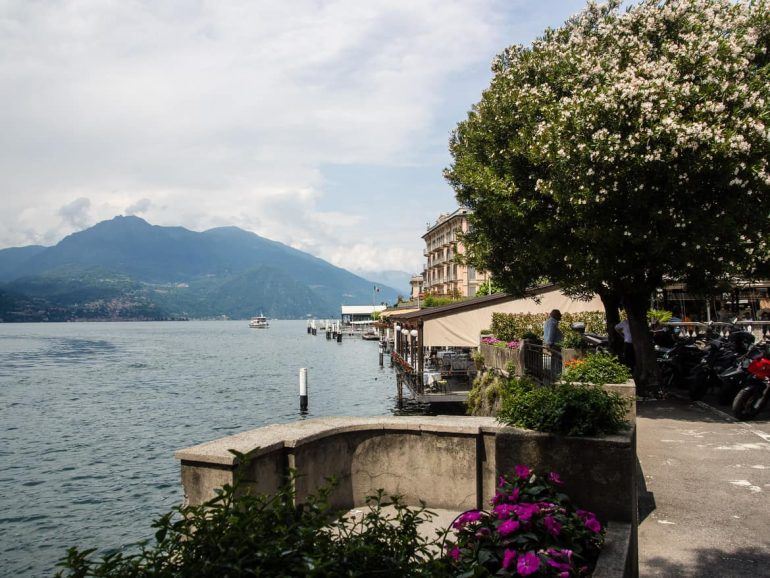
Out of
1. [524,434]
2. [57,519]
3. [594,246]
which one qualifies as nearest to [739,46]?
[594,246]

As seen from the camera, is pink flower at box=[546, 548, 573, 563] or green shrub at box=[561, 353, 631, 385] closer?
pink flower at box=[546, 548, 573, 563]

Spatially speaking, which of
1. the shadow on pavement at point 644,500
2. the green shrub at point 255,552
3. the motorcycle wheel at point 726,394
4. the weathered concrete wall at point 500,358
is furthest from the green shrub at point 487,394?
the green shrub at point 255,552

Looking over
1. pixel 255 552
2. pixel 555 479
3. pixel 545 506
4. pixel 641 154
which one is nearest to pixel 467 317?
pixel 641 154

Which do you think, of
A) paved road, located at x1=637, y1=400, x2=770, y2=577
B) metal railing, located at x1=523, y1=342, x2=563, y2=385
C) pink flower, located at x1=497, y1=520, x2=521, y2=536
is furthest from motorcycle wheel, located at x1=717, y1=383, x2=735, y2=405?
pink flower, located at x1=497, y1=520, x2=521, y2=536

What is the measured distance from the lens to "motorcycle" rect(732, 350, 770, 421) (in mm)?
12133

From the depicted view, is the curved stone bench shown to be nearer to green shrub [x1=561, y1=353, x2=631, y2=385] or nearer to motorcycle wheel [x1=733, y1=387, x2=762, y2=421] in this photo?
green shrub [x1=561, y1=353, x2=631, y2=385]

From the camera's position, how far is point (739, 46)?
13.6 metres

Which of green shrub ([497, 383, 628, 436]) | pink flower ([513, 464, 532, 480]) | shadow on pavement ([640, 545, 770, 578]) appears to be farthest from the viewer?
shadow on pavement ([640, 545, 770, 578])

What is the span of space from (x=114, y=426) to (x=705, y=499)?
96.0ft

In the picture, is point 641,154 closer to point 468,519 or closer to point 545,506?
point 545,506

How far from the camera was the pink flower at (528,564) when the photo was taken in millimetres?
3152

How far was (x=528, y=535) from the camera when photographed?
11.3 feet

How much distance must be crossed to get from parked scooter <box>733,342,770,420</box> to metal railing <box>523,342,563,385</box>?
3.70m

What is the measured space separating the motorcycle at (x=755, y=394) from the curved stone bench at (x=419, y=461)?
9068 millimetres
